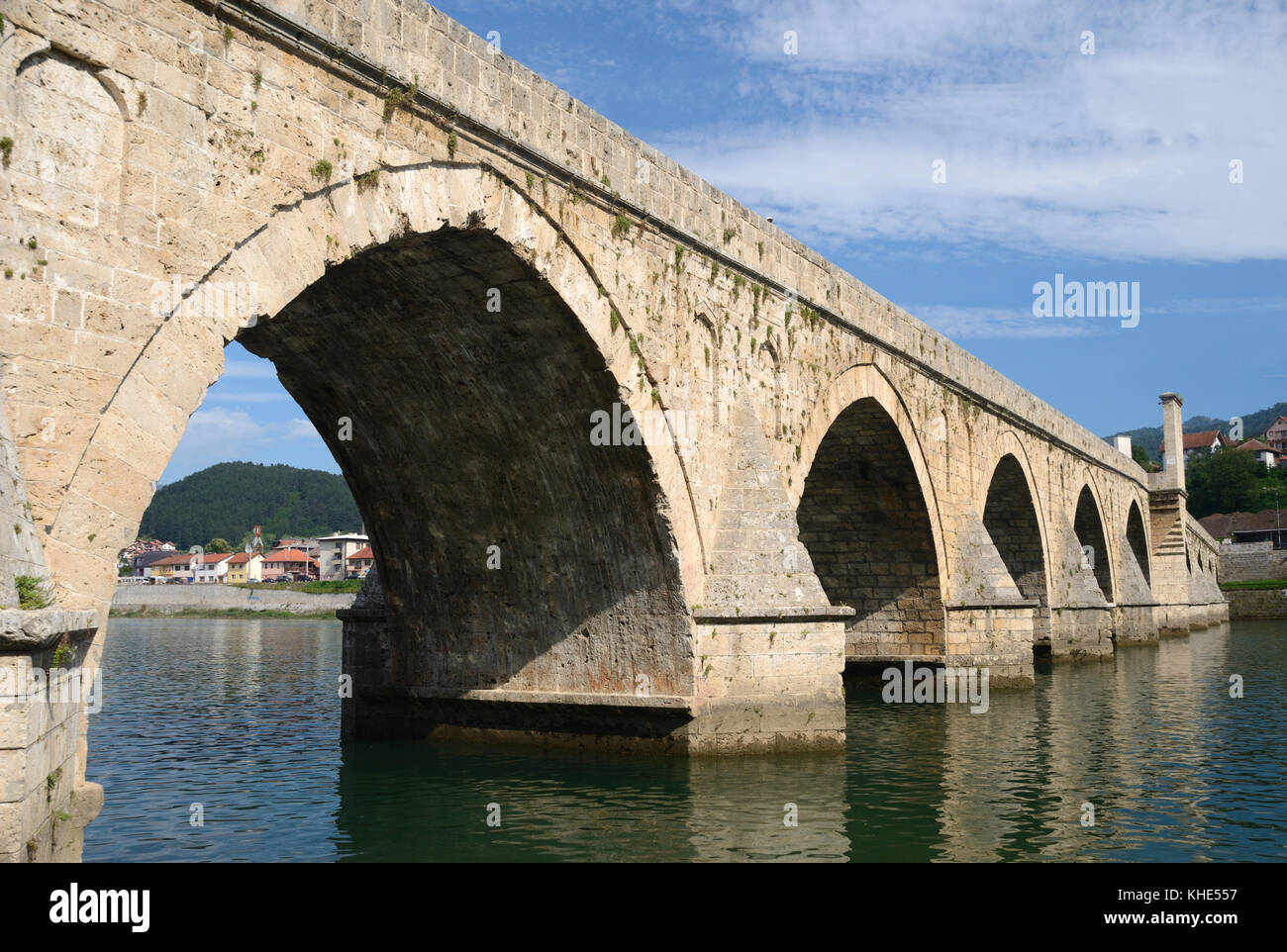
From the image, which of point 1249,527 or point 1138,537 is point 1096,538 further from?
point 1249,527

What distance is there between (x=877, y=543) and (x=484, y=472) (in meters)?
8.17

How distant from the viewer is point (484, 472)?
10.8 meters

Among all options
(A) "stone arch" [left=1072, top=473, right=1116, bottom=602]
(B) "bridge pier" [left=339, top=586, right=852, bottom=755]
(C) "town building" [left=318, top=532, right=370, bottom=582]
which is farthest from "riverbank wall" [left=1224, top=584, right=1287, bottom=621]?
(C) "town building" [left=318, top=532, right=370, bottom=582]

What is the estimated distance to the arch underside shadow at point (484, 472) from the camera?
9234mm

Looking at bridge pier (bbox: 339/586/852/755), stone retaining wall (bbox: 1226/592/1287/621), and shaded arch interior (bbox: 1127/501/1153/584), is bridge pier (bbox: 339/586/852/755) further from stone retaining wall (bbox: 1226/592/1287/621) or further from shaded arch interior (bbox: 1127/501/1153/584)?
stone retaining wall (bbox: 1226/592/1287/621)

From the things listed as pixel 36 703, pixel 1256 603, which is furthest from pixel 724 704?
pixel 1256 603

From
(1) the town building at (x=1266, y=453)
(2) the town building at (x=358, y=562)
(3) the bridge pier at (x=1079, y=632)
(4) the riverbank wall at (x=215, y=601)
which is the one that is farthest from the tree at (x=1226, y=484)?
(2) the town building at (x=358, y=562)

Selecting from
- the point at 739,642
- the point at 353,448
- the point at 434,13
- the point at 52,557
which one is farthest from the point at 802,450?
the point at 52,557

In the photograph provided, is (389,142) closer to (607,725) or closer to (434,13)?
(434,13)

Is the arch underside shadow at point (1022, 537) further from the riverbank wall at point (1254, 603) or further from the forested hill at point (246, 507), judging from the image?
the forested hill at point (246, 507)

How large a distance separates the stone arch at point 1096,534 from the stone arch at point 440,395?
69.1 ft

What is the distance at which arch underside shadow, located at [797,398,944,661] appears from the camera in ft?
54.4

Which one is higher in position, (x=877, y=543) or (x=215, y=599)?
(x=877, y=543)

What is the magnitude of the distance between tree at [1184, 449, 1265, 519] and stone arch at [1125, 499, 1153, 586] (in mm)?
41053
